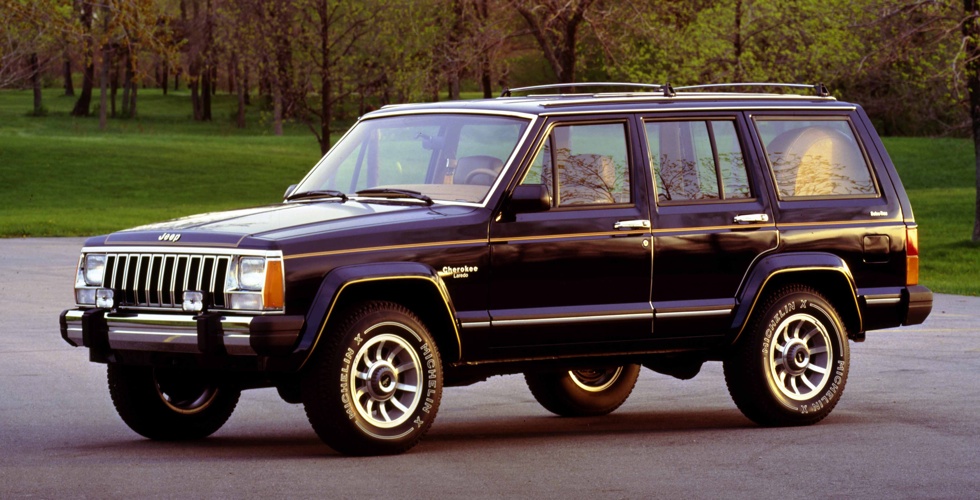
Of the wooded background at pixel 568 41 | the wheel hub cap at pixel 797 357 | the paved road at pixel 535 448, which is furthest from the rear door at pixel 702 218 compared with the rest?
the wooded background at pixel 568 41

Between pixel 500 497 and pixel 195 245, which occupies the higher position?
pixel 195 245

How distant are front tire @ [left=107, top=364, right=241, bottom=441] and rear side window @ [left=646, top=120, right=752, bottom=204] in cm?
276

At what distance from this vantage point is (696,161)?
9789 mm

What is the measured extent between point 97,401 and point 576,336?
365 cm

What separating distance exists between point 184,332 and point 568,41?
25.1 meters

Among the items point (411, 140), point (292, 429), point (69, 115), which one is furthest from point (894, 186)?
point (69, 115)

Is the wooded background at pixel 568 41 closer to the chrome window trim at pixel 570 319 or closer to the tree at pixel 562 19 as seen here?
the tree at pixel 562 19

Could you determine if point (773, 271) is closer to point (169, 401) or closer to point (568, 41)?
point (169, 401)

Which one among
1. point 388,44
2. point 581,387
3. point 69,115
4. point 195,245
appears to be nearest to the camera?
point 195,245

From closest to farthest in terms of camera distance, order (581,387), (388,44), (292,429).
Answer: (292,429) < (581,387) < (388,44)

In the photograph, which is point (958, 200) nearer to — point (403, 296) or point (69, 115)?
point (403, 296)

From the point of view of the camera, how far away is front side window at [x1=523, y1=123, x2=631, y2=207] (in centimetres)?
920

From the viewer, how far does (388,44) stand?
42688 millimetres

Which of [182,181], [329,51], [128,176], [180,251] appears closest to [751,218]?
[180,251]
